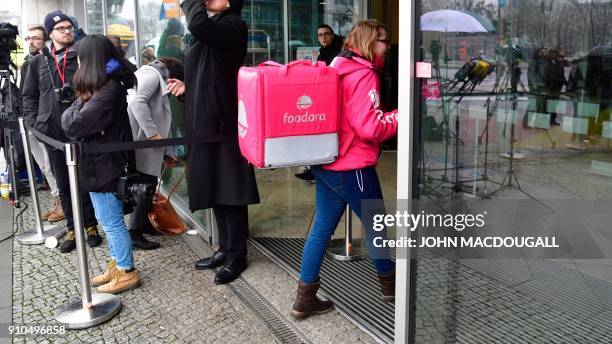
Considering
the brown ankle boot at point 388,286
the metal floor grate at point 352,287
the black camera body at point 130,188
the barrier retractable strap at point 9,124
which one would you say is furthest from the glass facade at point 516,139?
the barrier retractable strap at point 9,124

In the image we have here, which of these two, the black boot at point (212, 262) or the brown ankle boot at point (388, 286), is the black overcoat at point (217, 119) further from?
the brown ankle boot at point (388, 286)

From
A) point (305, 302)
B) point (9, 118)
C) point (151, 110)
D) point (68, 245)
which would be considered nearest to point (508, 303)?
point (305, 302)

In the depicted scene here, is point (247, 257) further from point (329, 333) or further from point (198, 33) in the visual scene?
point (198, 33)

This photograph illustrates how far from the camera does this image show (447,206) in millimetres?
2385

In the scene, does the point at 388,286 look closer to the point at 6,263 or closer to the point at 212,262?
the point at 212,262

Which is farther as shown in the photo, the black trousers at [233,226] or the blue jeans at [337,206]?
the black trousers at [233,226]

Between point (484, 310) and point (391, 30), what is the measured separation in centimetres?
724

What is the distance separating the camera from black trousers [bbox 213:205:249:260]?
3.89m

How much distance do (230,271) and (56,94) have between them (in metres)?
2.26

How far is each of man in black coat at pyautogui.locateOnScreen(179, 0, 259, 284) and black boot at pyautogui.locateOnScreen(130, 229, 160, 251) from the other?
42.9 inches

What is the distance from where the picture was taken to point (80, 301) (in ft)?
11.9

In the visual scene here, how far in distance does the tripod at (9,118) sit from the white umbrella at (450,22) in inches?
195

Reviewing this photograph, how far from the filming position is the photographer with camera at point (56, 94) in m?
4.62

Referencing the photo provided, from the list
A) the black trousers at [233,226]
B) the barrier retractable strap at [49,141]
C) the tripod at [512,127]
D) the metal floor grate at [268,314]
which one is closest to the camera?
the tripod at [512,127]
